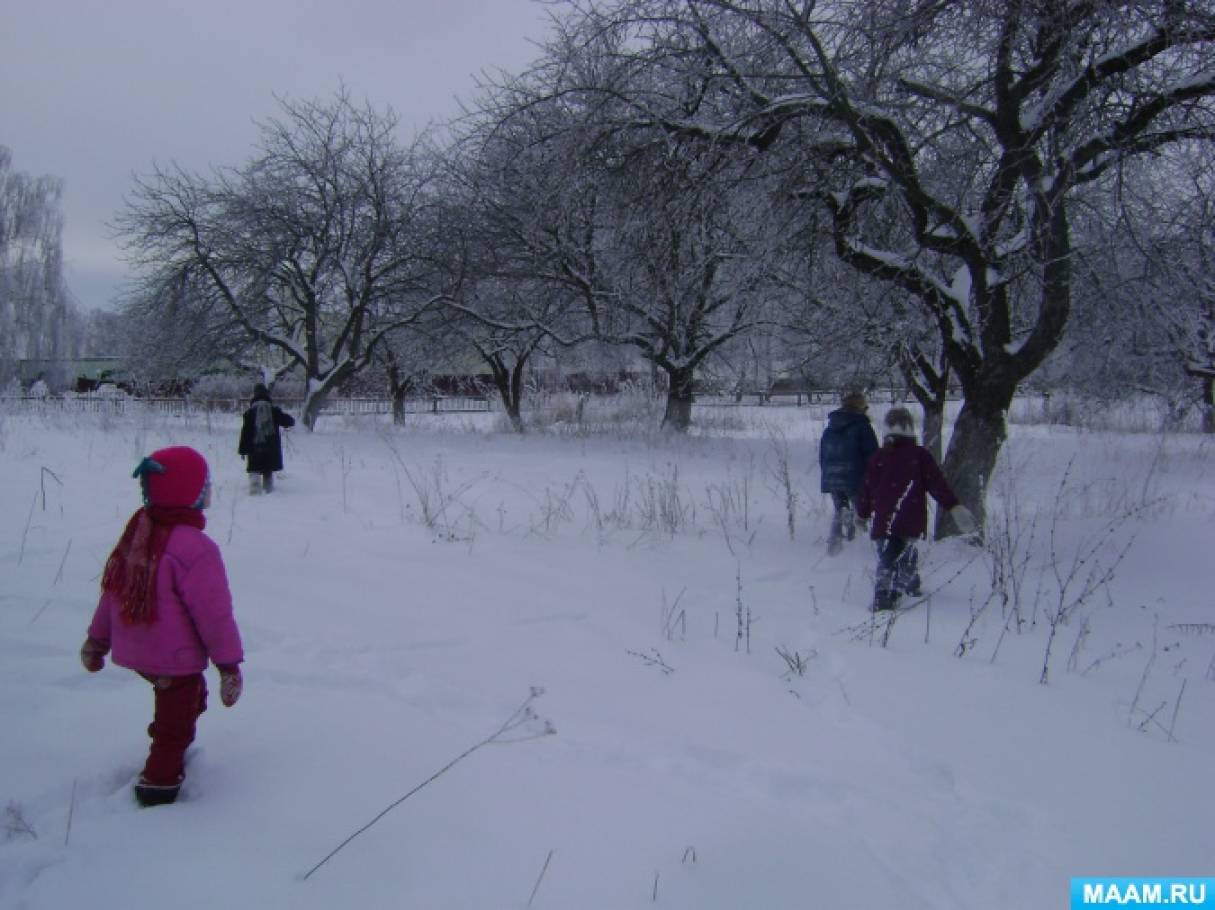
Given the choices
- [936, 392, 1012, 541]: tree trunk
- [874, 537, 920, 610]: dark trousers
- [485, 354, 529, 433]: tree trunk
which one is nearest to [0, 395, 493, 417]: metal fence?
[485, 354, 529, 433]: tree trunk

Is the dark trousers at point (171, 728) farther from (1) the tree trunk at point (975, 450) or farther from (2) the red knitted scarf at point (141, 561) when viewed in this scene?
(1) the tree trunk at point (975, 450)

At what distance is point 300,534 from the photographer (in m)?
6.32

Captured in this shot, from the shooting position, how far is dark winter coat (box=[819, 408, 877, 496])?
6672 millimetres

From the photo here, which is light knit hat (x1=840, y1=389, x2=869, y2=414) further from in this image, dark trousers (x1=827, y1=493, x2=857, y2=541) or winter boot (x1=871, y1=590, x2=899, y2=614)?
winter boot (x1=871, y1=590, x2=899, y2=614)

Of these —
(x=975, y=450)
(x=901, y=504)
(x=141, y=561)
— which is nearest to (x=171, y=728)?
(x=141, y=561)

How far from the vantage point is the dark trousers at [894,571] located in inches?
190

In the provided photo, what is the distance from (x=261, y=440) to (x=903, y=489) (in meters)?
6.97

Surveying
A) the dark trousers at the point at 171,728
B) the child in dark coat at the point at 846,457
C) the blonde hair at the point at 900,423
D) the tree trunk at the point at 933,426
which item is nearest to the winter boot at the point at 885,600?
the blonde hair at the point at 900,423

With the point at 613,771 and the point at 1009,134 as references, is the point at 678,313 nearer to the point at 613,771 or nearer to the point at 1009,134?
the point at 1009,134

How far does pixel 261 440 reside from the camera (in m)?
8.26

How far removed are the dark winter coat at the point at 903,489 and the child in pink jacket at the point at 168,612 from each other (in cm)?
405

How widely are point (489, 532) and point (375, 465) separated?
15.7 feet

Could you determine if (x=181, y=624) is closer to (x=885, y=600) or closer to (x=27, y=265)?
(x=885, y=600)

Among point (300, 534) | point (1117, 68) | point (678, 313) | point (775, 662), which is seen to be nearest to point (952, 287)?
point (1117, 68)
